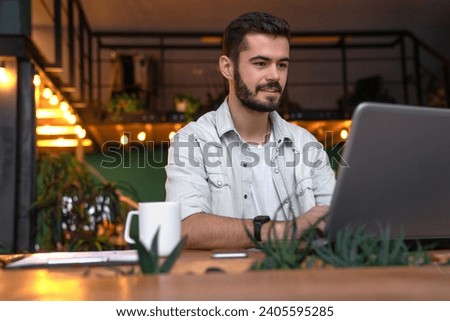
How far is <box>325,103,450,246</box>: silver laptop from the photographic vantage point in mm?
841

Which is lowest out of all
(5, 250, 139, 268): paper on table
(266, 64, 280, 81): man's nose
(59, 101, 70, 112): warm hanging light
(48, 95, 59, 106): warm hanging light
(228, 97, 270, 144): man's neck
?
(5, 250, 139, 268): paper on table

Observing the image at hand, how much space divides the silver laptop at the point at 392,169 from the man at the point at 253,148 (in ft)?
2.60

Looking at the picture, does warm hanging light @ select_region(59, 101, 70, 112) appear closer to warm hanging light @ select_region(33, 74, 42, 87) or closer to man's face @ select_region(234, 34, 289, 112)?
warm hanging light @ select_region(33, 74, 42, 87)

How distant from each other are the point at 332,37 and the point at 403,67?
35.7 inches

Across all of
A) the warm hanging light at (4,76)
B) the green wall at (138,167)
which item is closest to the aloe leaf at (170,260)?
the warm hanging light at (4,76)

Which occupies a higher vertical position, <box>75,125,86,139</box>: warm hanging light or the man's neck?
<box>75,125,86,139</box>: warm hanging light

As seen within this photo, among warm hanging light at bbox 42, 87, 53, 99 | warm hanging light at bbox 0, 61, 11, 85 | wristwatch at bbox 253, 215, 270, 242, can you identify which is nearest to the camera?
wristwatch at bbox 253, 215, 270, 242

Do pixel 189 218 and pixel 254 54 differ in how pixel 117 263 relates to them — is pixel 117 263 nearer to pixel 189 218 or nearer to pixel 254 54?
pixel 189 218

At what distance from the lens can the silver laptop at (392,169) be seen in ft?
2.76

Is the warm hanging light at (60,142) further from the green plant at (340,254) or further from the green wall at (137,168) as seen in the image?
the green plant at (340,254)

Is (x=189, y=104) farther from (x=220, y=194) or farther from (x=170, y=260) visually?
(x=170, y=260)

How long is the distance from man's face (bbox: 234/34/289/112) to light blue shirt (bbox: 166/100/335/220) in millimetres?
94

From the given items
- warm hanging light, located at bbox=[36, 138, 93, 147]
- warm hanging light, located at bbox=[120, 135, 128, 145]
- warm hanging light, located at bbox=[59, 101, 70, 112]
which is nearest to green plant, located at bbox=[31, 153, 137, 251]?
warm hanging light, located at bbox=[59, 101, 70, 112]
